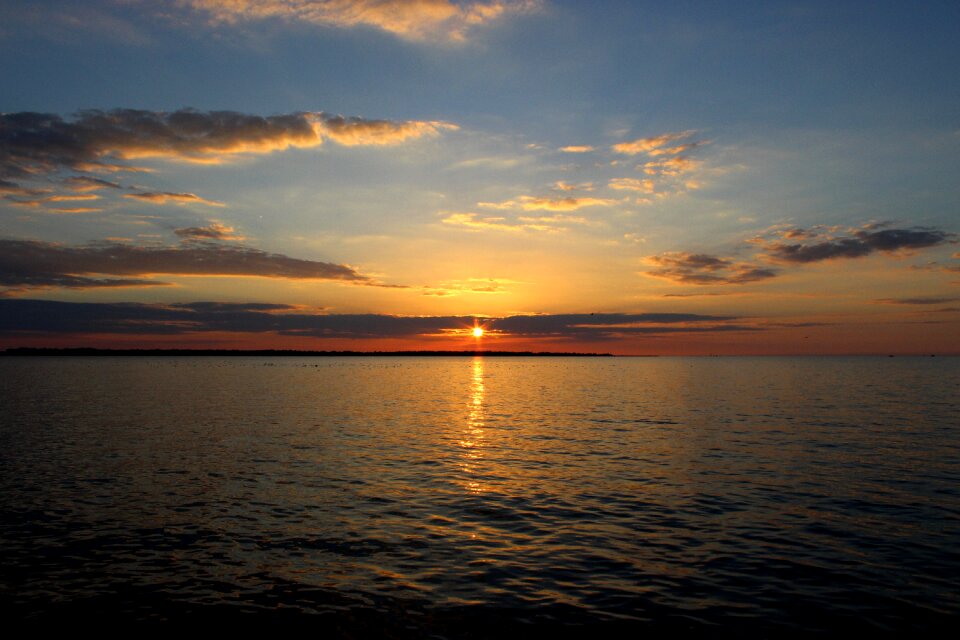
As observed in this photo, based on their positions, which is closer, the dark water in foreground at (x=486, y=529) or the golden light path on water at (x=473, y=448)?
the dark water in foreground at (x=486, y=529)

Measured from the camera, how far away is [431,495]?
31.5 m

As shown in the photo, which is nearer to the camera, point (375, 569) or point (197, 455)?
point (375, 569)

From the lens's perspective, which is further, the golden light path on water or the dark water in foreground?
A: the golden light path on water

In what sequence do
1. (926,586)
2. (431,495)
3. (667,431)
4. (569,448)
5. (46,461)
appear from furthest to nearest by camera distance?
1. (667,431)
2. (569,448)
3. (46,461)
4. (431,495)
5. (926,586)

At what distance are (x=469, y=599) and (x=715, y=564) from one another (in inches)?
344

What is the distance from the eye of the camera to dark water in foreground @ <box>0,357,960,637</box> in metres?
17.7

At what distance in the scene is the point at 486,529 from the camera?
1004 inches

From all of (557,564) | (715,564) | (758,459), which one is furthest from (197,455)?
(758,459)

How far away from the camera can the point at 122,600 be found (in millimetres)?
18125

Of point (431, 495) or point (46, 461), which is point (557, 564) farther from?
point (46, 461)

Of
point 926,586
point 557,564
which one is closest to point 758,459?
point 926,586

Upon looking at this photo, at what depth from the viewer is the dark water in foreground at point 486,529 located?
1766 centimetres

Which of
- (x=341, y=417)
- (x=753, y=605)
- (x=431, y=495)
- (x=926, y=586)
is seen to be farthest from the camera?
(x=341, y=417)

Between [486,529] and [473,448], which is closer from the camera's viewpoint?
[486,529]
